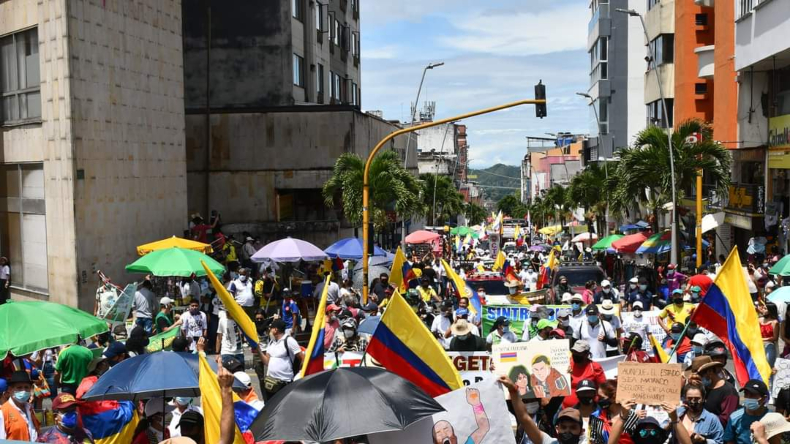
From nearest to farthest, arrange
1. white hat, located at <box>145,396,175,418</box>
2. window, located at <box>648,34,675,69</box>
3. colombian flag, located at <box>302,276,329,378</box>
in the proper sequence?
white hat, located at <box>145,396,175,418</box>, colombian flag, located at <box>302,276,329,378</box>, window, located at <box>648,34,675,69</box>

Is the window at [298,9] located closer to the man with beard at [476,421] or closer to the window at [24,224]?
the window at [24,224]

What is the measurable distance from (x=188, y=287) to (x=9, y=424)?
12.2m

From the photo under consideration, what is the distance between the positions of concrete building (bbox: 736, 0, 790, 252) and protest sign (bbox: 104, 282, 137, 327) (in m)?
17.7

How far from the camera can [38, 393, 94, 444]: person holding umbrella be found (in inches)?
329

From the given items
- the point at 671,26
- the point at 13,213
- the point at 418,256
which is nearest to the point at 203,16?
the point at 418,256

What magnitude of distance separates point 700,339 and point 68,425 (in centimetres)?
793

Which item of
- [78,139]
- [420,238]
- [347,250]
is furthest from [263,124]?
[78,139]

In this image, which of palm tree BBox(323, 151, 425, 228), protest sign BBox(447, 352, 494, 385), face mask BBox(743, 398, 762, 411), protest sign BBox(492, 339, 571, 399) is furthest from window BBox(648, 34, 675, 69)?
face mask BBox(743, 398, 762, 411)

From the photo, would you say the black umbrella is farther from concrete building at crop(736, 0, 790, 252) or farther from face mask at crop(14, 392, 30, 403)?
concrete building at crop(736, 0, 790, 252)

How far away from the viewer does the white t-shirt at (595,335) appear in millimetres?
13859

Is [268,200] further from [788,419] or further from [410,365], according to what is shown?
[788,419]

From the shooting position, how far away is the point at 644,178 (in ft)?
101

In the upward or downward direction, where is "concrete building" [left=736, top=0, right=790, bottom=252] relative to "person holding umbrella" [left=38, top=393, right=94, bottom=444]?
upward

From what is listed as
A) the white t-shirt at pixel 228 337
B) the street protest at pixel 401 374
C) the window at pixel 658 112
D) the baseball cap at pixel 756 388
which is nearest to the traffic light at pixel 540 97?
the street protest at pixel 401 374
